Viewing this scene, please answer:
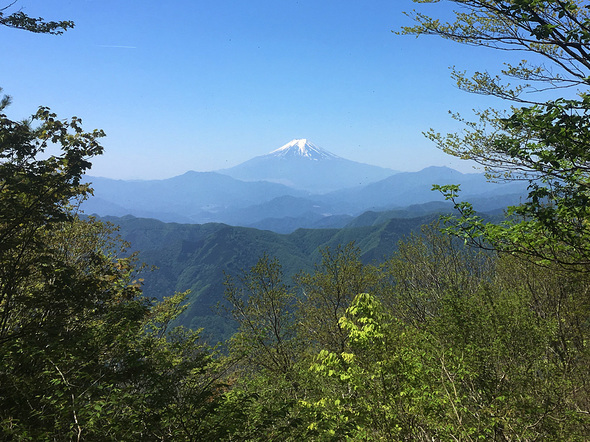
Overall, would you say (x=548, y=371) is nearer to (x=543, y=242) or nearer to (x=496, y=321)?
(x=496, y=321)

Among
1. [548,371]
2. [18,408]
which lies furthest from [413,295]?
[18,408]

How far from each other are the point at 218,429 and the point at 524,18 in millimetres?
10875

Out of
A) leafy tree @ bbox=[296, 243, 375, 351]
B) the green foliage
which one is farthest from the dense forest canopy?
leafy tree @ bbox=[296, 243, 375, 351]

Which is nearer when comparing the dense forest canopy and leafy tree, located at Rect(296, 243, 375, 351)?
the dense forest canopy

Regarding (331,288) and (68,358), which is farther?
(331,288)

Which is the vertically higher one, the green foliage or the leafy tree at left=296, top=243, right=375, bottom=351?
the green foliage

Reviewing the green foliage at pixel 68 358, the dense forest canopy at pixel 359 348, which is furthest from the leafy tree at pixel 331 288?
the green foliage at pixel 68 358

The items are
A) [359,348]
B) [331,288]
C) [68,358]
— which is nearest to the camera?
[68,358]

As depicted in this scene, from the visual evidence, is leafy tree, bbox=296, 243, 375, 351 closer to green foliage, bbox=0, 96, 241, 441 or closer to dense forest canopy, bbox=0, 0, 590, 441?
dense forest canopy, bbox=0, 0, 590, 441

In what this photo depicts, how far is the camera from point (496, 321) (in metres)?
11.3

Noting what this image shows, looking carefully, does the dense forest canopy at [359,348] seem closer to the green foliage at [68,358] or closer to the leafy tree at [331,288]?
the green foliage at [68,358]

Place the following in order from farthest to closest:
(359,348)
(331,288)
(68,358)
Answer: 1. (331,288)
2. (359,348)
3. (68,358)

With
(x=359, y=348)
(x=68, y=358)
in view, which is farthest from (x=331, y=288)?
(x=68, y=358)

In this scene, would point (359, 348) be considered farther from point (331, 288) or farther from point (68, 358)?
point (331, 288)
